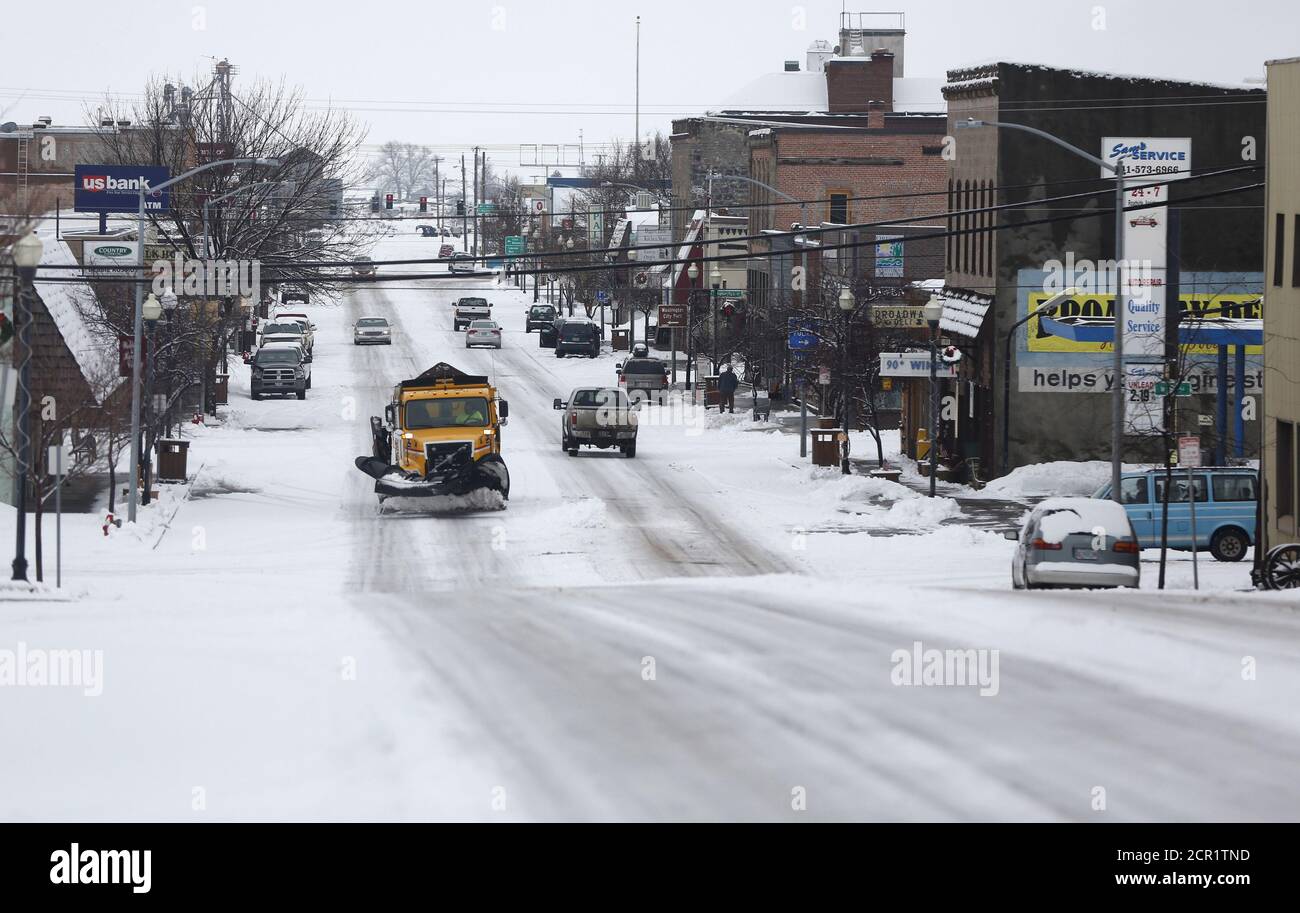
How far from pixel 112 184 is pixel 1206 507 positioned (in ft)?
131

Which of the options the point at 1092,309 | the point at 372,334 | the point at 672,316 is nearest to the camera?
the point at 1092,309

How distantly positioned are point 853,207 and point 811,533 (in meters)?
49.4

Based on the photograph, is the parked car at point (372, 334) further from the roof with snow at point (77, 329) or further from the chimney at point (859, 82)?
the roof with snow at point (77, 329)

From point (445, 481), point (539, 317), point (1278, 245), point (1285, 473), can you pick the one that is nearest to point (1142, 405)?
point (1278, 245)

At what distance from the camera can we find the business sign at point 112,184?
183 ft

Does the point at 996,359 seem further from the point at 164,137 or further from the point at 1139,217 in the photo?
the point at 164,137

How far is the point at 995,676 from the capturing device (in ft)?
46.8

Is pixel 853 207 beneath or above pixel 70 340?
above

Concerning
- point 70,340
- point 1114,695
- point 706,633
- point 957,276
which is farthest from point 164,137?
point 1114,695

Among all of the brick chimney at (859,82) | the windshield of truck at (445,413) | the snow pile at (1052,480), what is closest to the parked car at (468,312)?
the brick chimney at (859,82)

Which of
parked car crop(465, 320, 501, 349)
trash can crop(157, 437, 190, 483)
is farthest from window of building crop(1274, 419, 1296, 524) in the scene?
parked car crop(465, 320, 501, 349)

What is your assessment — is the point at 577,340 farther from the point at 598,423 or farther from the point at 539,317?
the point at 598,423

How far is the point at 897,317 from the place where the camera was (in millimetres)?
45031

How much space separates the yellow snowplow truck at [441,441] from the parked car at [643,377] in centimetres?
2700
